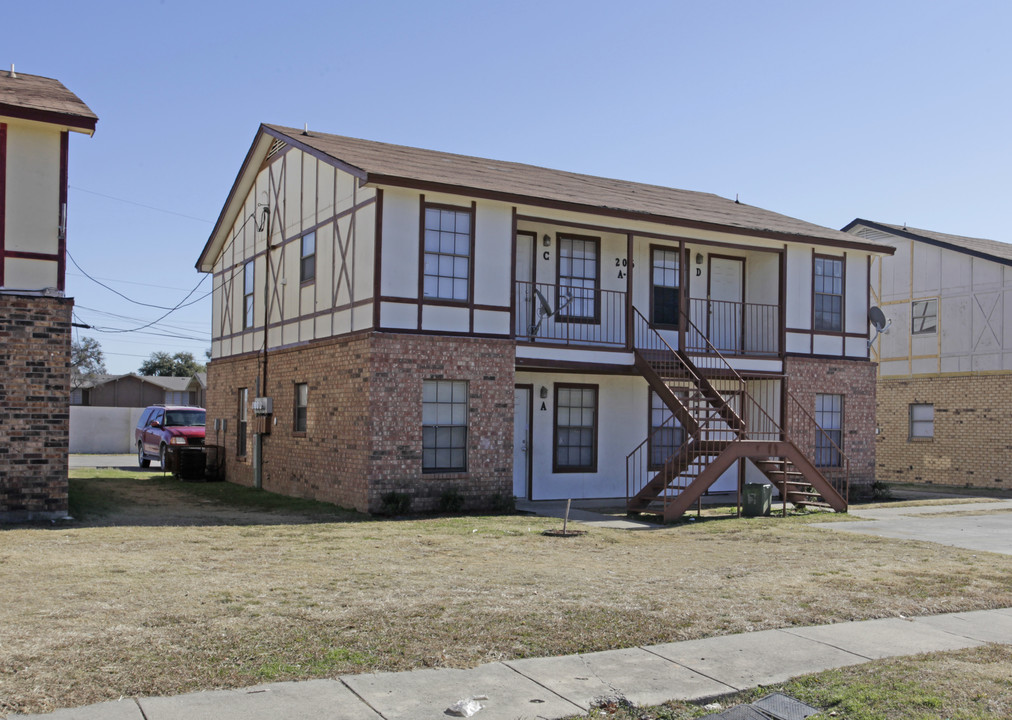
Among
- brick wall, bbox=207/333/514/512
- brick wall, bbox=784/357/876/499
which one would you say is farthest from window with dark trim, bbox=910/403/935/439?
brick wall, bbox=207/333/514/512

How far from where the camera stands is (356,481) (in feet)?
53.4

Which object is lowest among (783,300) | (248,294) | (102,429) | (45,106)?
(102,429)

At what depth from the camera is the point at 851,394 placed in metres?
21.7

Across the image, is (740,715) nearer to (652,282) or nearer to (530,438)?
(530,438)

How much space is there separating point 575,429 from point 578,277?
10.2 ft

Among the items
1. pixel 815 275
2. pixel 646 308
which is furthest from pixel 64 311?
pixel 815 275

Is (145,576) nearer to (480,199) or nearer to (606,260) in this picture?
(480,199)

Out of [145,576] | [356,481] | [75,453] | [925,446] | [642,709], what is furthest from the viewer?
[75,453]

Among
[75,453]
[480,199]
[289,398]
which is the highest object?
[480,199]

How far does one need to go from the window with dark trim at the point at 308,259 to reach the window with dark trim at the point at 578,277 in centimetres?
497

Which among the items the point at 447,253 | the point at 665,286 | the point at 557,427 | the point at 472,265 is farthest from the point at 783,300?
the point at 447,253

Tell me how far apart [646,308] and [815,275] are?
4130 millimetres

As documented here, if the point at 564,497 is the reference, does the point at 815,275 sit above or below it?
above

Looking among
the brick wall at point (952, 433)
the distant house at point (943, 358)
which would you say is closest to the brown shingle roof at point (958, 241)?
the distant house at point (943, 358)
